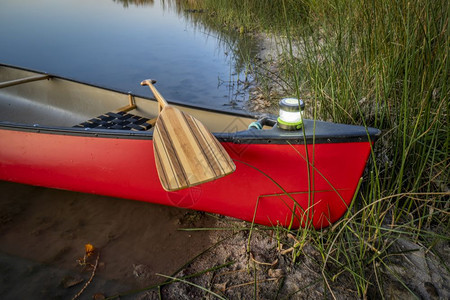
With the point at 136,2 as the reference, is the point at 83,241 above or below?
below

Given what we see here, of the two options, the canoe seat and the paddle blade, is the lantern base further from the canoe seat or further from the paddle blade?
the canoe seat

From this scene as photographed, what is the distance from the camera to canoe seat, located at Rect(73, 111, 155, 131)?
142 inches

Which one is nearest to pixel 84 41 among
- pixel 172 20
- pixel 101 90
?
pixel 172 20

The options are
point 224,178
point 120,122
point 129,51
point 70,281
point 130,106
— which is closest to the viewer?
point 70,281

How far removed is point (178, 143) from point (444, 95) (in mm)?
1765

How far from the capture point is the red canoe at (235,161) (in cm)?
225

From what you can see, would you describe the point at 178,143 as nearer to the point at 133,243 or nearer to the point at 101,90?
the point at 133,243

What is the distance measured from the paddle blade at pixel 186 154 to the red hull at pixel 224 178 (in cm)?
14

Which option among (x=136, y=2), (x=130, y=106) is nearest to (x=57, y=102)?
(x=130, y=106)

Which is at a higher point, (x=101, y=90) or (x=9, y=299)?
(x=101, y=90)

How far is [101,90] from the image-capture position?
4309 millimetres

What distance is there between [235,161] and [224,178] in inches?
7.6

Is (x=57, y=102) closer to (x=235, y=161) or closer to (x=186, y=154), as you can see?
(x=186, y=154)

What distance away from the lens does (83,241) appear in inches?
109
